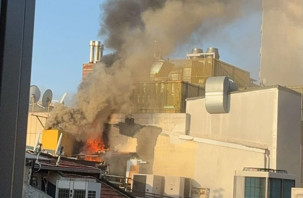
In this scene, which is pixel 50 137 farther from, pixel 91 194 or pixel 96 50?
pixel 91 194

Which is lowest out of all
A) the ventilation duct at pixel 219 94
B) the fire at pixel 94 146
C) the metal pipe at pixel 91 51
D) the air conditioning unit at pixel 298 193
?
the air conditioning unit at pixel 298 193

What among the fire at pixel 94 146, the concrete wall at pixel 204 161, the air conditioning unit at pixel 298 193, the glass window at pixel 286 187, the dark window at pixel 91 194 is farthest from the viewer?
the fire at pixel 94 146

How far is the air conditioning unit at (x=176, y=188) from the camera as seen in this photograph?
74.5 ft

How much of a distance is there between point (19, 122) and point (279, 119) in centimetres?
2178

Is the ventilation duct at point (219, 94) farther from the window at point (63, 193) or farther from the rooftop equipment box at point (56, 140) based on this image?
the window at point (63, 193)

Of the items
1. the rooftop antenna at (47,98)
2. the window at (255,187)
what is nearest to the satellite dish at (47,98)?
the rooftop antenna at (47,98)

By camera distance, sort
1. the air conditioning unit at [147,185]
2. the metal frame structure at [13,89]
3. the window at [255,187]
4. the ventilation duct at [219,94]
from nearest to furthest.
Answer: the metal frame structure at [13,89]
the window at [255,187]
the air conditioning unit at [147,185]
the ventilation duct at [219,94]

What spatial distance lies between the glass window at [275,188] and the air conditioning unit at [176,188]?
495 cm

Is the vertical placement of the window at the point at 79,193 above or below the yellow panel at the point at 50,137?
below

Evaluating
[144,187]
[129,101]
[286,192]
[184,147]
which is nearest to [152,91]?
[129,101]

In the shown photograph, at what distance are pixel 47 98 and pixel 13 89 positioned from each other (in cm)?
3138

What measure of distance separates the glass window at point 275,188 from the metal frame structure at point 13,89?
18.2 m

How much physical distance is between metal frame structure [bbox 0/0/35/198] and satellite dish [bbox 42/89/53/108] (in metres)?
30.6

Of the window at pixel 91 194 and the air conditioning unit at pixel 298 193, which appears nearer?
the window at pixel 91 194
